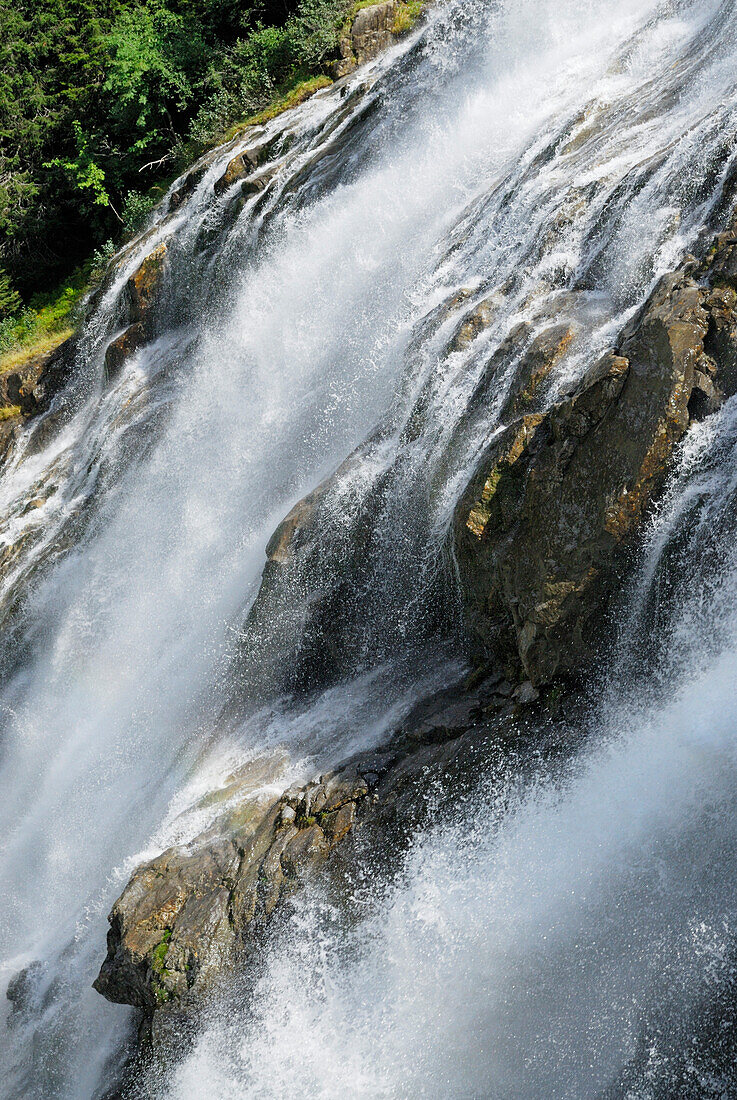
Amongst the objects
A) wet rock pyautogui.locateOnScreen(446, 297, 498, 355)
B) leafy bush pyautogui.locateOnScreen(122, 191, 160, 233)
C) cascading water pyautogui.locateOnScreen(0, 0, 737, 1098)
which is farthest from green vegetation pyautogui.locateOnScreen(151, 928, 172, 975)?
leafy bush pyautogui.locateOnScreen(122, 191, 160, 233)

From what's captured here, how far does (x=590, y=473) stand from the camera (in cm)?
636

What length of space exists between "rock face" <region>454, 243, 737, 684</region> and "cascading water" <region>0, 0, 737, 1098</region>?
0.94 feet

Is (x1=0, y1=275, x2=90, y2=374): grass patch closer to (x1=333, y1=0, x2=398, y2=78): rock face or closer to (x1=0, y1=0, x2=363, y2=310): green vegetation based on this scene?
(x1=0, y1=0, x2=363, y2=310): green vegetation

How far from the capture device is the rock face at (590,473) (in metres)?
6.02

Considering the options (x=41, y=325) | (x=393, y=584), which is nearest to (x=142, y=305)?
(x=41, y=325)

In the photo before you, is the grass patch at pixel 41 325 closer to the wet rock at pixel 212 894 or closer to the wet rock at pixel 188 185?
the wet rock at pixel 188 185

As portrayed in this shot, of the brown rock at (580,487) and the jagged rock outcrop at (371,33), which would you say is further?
the jagged rock outcrop at (371,33)

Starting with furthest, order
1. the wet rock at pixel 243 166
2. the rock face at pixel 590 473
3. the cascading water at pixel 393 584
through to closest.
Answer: the wet rock at pixel 243 166, the rock face at pixel 590 473, the cascading water at pixel 393 584

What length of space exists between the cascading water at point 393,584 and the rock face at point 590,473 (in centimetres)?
29

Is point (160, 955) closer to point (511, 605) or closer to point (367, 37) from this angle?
point (511, 605)

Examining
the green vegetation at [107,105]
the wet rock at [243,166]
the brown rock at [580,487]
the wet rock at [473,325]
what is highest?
the green vegetation at [107,105]

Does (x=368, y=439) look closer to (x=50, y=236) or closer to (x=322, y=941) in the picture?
(x=322, y=941)

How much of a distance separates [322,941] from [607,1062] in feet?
7.36

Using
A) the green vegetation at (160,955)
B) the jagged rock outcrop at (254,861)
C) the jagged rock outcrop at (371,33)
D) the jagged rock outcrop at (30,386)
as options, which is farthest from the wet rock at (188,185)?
the green vegetation at (160,955)
